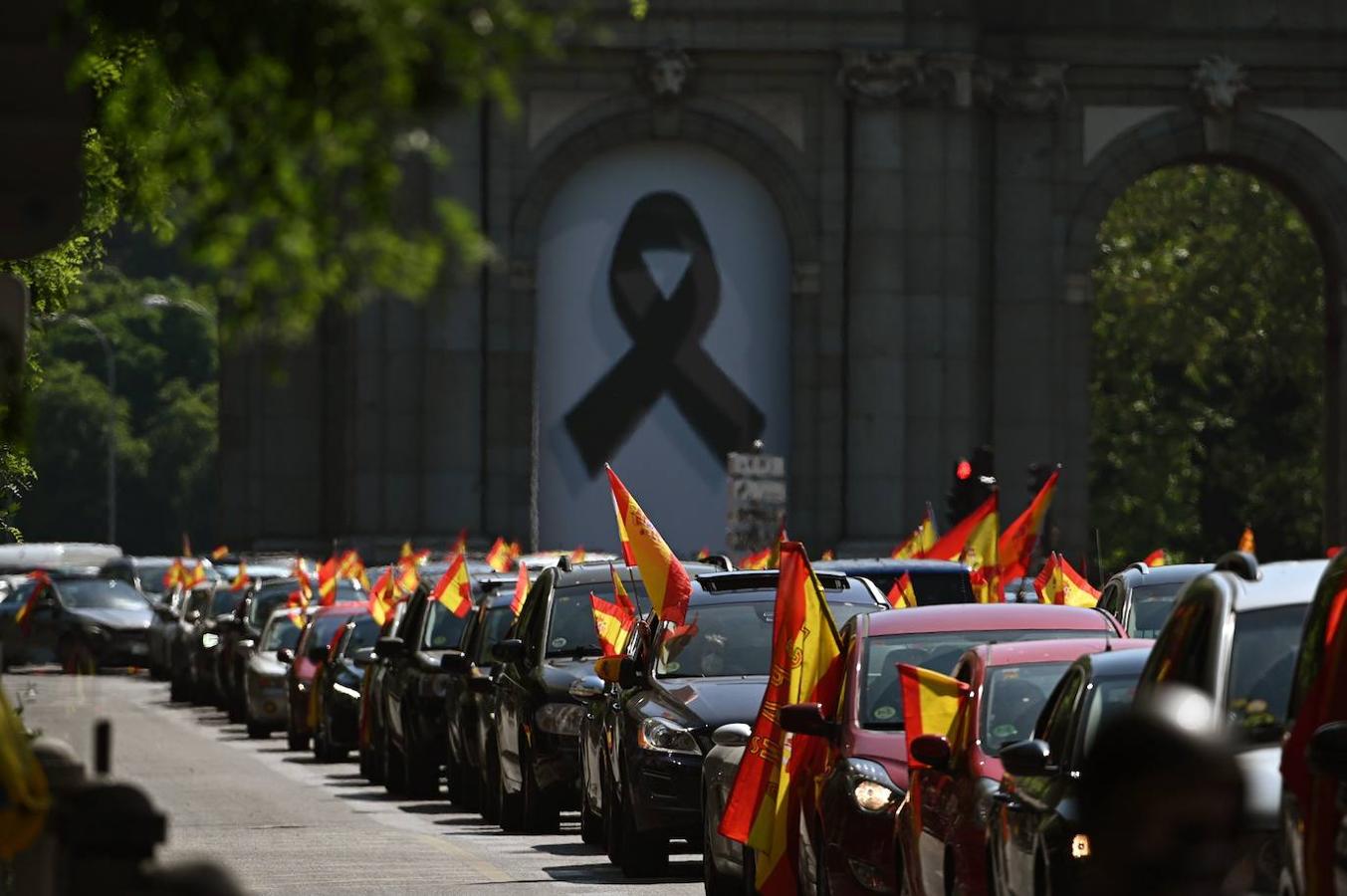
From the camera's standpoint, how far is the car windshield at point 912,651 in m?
15.4

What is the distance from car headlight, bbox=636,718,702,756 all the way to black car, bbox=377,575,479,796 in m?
8.05

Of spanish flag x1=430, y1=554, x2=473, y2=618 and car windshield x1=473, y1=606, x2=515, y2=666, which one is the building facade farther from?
car windshield x1=473, y1=606, x2=515, y2=666

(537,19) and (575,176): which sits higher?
(575,176)

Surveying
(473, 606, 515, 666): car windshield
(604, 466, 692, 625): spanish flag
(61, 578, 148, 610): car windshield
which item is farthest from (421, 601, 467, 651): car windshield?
(61, 578, 148, 610): car windshield

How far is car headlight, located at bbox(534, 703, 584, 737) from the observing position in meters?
21.8

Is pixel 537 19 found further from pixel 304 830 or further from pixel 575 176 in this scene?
pixel 575 176

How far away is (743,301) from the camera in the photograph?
54062 mm

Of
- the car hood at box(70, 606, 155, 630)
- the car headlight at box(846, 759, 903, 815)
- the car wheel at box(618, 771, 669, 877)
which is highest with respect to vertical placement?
the car headlight at box(846, 759, 903, 815)

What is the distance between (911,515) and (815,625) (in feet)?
124

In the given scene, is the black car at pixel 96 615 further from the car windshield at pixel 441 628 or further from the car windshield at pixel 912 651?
the car windshield at pixel 912 651

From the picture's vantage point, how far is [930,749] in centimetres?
1294

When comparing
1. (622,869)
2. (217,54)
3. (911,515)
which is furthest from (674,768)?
(911,515)

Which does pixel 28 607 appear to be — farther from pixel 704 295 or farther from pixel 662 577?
pixel 704 295

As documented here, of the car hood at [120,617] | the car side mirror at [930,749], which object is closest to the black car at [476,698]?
the car side mirror at [930,749]
